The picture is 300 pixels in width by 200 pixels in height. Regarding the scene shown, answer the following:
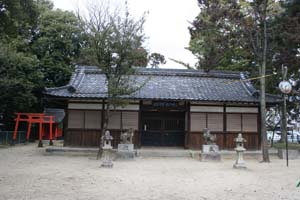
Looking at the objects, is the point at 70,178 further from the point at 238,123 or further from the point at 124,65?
the point at 238,123

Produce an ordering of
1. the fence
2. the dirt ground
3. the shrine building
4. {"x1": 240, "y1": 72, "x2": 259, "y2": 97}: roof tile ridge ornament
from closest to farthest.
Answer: the dirt ground → the shrine building → {"x1": 240, "y1": 72, "x2": 259, "y2": 97}: roof tile ridge ornament → the fence

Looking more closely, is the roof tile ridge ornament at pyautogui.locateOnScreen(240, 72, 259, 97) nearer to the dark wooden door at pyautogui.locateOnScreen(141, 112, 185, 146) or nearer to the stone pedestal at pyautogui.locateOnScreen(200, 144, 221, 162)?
the dark wooden door at pyautogui.locateOnScreen(141, 112, 185, 146)

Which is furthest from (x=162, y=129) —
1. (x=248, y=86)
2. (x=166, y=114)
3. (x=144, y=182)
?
(x=144, y=182)

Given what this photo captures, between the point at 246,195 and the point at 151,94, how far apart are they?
35.9ft

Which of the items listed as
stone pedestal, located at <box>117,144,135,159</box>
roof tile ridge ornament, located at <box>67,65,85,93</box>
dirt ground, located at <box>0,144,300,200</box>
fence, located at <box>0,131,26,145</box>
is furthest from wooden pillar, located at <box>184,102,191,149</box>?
fence, located at <box>0,131,26,145</box>

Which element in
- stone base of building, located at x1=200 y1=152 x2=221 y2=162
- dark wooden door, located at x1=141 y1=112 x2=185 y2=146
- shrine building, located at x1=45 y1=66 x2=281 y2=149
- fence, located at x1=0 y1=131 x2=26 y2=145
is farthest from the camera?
fence, located at x1=0 y1=131 x2=26 y2=145

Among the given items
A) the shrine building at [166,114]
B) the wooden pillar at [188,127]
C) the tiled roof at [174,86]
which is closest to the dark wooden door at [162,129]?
the shrine building at [166,114]

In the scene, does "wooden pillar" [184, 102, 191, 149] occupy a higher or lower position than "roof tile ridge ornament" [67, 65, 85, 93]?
lower

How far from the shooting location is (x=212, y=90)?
19.1 m

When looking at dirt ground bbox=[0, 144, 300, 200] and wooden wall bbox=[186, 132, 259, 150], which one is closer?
dirt ground bbox=[0, 144, 300, 200]

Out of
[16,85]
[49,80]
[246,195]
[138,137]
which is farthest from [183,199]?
[49,80]

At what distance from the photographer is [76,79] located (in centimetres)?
1939

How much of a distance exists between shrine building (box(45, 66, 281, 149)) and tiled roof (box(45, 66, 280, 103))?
52 mm

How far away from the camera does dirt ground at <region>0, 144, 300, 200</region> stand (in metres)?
7.35
